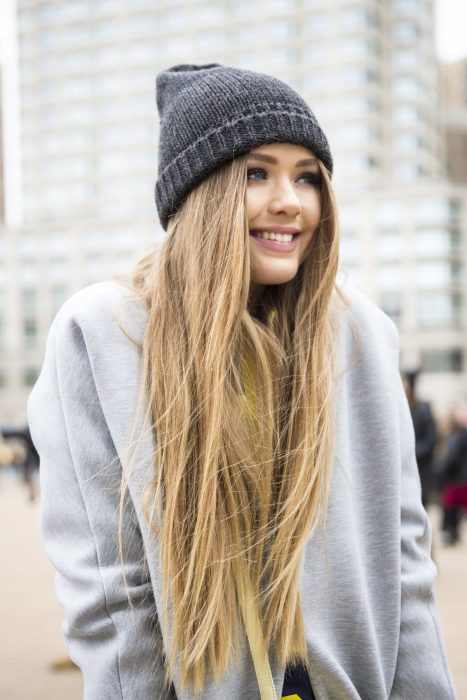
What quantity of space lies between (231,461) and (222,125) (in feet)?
2.27

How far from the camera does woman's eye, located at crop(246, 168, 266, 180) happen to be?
1533mm

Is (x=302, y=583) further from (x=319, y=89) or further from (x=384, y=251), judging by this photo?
(x=319, y=89)

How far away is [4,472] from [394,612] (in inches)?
858

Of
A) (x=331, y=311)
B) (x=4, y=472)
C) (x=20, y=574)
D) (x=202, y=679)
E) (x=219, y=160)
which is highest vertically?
(x=219, y=160)

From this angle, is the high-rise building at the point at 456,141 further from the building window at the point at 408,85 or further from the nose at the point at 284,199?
the nose at the point at 284,199

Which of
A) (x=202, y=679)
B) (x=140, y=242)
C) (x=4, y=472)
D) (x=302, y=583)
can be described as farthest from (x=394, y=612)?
(x=140, y=242)

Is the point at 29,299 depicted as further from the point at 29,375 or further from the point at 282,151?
the point at 282,151

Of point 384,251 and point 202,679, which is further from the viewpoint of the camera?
point 384,251

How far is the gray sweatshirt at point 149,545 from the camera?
1380 millimetres

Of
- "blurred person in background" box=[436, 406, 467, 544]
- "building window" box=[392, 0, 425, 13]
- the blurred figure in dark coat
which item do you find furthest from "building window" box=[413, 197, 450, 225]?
the blurred figure in dark coat

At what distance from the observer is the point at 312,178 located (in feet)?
5.29

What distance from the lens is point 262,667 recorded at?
4.48 ft

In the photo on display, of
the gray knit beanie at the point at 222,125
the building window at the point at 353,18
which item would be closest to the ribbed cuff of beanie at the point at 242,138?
the gray knit beanie at the point at 222,125

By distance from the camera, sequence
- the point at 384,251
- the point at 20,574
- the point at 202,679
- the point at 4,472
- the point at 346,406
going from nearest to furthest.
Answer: the point at 202,679, the point at 346,406, the point at 20,574, the point at 4,472, the point at 384,251
